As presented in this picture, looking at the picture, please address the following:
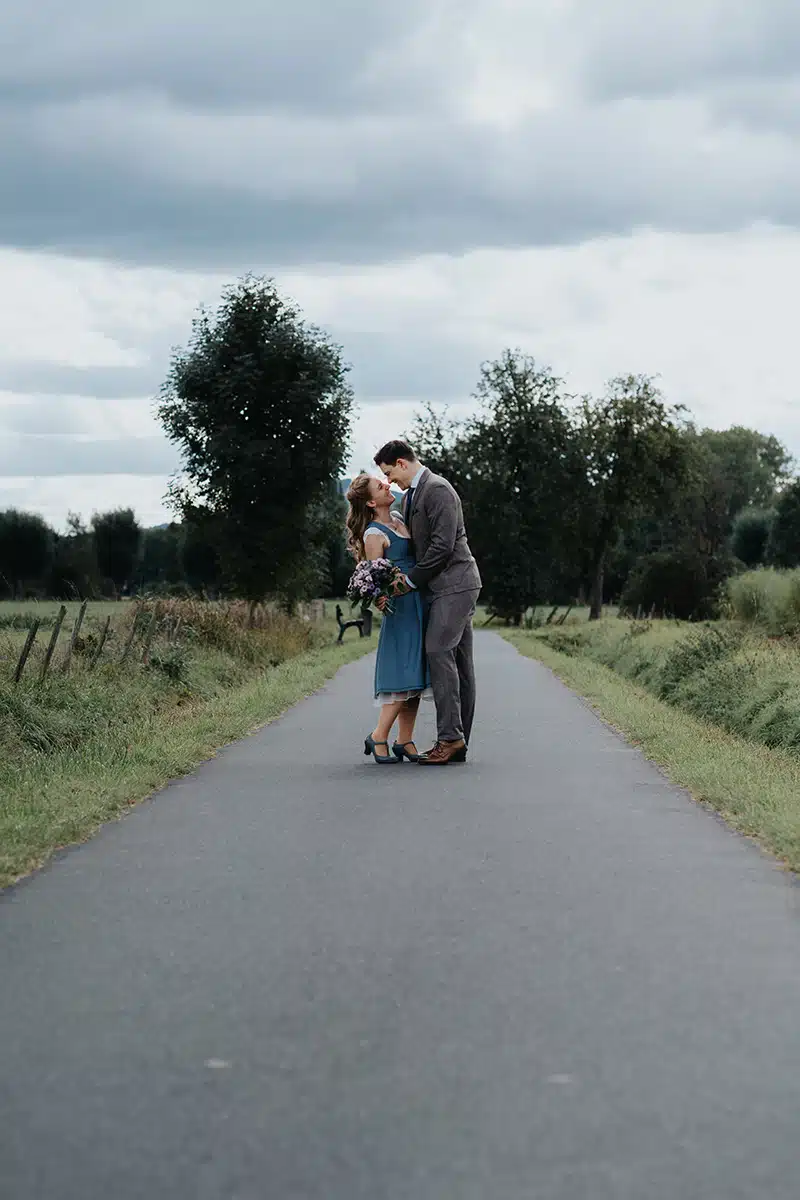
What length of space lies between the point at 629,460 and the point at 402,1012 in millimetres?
80870

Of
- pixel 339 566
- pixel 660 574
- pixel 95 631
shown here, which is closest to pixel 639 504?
pixel 660 574

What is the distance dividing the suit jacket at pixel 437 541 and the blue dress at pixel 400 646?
14 centimetres

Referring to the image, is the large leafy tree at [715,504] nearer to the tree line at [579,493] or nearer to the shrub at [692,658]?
the tree line at [579,493]

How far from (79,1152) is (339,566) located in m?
102

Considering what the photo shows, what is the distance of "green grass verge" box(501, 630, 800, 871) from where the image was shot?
380 inches

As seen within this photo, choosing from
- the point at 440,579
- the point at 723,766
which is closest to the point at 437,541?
the point at 440,579

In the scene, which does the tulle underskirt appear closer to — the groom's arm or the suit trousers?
the suit trousers

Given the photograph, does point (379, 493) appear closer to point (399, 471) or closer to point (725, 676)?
point (399, 471)

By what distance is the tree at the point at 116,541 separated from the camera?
330 ft

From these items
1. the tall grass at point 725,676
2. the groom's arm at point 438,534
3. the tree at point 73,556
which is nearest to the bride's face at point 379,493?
the groom's arm at point 438,534

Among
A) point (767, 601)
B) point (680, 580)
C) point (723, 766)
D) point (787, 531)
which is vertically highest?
point (787, 531)

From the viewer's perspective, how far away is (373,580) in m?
13.3

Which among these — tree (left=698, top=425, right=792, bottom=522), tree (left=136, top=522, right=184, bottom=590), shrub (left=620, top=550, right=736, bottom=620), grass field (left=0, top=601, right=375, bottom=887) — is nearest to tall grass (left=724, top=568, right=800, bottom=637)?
grass field (left=0, top=601, right=375, bottom=887)

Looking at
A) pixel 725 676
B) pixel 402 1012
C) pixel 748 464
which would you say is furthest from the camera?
pixel 748 464
